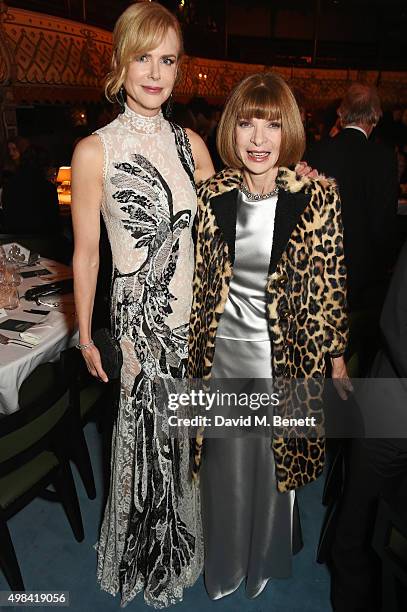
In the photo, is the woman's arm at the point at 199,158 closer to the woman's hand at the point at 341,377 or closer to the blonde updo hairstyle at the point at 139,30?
the blonde updo hairstyle at the point at 139,30

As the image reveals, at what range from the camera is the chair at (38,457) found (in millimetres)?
1908

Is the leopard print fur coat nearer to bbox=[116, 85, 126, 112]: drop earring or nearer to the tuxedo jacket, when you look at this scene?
bbox=[116, 85, 126, 112]: drop earring

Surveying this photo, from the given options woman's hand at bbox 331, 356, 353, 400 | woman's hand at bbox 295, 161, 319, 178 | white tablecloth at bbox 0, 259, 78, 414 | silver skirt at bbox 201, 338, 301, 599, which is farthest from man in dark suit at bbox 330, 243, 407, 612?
white tablecloth at bbox 0, 259, 78, 414

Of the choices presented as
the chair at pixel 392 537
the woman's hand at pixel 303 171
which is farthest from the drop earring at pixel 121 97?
the chair at pixel 392 537

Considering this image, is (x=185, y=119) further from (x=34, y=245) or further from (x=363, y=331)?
(x=363, y=331)

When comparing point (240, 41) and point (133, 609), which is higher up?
point (240, 41)

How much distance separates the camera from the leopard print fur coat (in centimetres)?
157

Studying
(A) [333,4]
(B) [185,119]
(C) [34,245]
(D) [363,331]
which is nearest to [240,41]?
(A) [333,4]

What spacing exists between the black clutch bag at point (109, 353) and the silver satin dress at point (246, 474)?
32 centimetres

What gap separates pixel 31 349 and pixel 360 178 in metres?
2.15

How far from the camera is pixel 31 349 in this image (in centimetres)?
215

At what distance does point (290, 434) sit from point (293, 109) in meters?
1.03

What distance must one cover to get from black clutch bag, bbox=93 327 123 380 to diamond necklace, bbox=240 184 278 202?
0.63 m

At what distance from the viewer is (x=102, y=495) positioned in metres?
2.65
